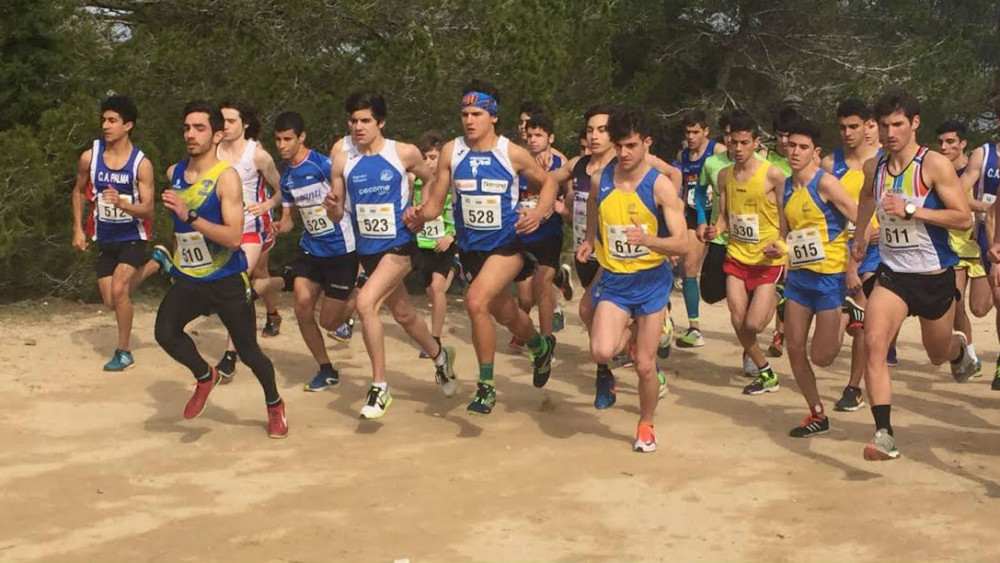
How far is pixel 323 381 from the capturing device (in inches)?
381

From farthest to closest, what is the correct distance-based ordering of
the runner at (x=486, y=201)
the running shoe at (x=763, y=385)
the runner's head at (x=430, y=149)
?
the runner's head at (x=430, y=149) → the running shoe at (x=763, y=385) → the runner at (x=486, y=201)

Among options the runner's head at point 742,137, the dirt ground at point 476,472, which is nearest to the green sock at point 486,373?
the dirt ground at point 476,472

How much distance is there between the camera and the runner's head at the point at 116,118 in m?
9.98

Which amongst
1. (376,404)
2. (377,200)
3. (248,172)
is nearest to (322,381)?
(376,404)

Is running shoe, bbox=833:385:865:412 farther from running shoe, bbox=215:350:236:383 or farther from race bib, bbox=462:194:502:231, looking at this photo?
running shoe, bbox=215:350:236:383

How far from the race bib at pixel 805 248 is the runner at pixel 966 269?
1526mm

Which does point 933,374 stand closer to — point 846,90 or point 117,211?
point 117,211

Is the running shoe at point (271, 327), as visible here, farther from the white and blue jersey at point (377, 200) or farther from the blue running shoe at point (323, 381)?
the white and blue jersey at point (377, 200)

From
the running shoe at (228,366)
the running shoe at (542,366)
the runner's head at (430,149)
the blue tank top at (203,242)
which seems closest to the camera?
the blue tank top at (203,242)

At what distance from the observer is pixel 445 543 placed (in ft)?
20.1

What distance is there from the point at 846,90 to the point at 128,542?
15.2 m

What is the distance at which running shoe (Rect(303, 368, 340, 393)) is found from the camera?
31.6 ft

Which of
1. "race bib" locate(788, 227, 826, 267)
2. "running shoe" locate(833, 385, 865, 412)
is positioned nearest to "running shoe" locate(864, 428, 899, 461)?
"race bib" locate(788, 227, 826, 267)

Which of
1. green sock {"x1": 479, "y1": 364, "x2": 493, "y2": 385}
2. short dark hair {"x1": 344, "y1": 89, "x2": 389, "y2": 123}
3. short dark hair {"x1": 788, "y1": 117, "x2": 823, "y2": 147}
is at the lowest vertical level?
green sock {"x1": 479, "y1": 364, "x2": 493, "y2": 385}
